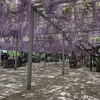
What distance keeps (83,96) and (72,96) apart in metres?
0.30

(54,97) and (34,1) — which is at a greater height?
(34,1)

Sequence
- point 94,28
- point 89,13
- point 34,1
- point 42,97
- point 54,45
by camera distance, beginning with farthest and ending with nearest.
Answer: point 54,45 → point 94,28 → point 89,13 → point 34,1 → point 42,97

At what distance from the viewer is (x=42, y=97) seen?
3.60 m

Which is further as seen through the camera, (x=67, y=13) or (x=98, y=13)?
(x=67, y=13)

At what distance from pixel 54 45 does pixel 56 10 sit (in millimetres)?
10332

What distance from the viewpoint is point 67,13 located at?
563 centimetres

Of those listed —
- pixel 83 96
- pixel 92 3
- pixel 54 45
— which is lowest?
pixel 83 96

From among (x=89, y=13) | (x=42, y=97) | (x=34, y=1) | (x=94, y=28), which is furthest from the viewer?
(x=94, y=28)

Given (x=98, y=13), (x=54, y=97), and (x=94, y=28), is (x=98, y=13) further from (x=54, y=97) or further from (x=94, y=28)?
(x=54, y=97)

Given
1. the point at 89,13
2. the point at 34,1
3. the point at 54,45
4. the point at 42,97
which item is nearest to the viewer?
the point at 42,97

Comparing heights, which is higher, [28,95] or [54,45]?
[54,45]

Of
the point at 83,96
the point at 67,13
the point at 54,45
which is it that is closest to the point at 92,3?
the point at 67,13

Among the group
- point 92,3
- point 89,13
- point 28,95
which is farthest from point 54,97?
point 89,13

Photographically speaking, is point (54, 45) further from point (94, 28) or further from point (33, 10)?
point (33, 10)
